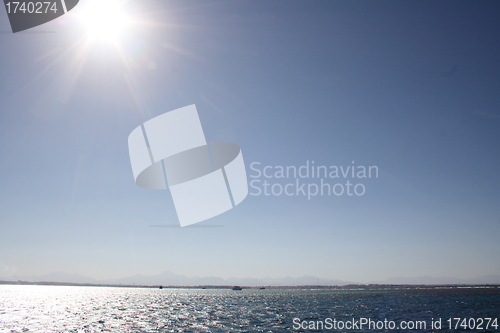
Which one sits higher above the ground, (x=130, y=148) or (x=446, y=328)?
(x=130, y=148)

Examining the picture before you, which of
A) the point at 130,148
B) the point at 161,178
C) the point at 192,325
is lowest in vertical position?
the point at 192,325

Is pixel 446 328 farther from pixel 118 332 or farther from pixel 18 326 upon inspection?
pixel 18 326

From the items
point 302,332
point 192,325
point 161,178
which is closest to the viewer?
Result: point 302,332

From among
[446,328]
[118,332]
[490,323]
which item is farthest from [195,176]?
[490,323]

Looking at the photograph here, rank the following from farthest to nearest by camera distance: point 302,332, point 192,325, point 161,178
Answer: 1. point 192,325
2. point 161,178
3. point 302,332

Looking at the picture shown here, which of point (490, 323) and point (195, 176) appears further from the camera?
point (490, 323)

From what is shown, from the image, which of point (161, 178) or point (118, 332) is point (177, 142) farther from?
point (118, 332)

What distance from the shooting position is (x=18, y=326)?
4559 cm

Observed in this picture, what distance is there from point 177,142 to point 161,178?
5.44 m

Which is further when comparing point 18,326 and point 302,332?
point 18,326

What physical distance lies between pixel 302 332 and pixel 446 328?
63.1 feet

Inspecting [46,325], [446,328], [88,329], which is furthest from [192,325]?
[446,328]

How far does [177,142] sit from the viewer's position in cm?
4181

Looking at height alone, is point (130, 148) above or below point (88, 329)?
above
